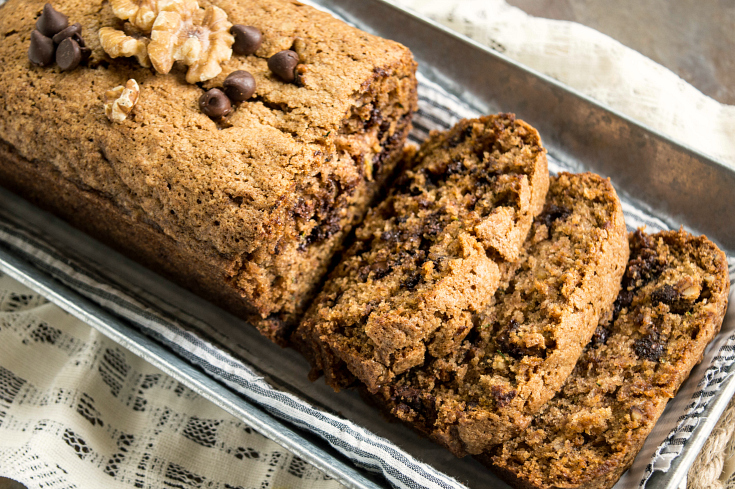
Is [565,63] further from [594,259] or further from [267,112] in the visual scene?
[267,112]

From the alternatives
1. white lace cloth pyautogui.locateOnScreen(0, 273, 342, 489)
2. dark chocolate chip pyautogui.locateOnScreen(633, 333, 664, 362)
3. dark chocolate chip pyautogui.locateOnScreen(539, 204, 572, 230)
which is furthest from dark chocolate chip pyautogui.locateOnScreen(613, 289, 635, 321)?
white lace cloth pyautogui.locateOnScreen(0, 273, 342, 489)

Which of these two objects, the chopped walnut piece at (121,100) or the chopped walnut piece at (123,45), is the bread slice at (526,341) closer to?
the chopped walnut piece at (121,100)

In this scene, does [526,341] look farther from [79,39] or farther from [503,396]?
[79,39]

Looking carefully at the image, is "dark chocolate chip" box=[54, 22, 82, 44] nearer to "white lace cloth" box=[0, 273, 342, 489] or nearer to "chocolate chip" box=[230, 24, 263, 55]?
"chocolate chip" box=[230, 24, 263, 55]

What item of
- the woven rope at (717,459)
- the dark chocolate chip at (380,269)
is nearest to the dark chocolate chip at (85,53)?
the dark chocolate chip at (380,269)

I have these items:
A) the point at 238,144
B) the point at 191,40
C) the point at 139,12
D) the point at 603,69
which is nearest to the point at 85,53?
the point at 139,12

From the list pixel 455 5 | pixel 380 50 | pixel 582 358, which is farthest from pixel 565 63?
pixel 582 358
